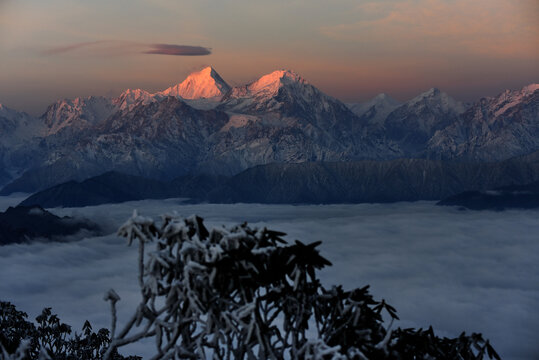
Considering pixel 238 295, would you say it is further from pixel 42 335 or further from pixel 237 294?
pixel 42 335

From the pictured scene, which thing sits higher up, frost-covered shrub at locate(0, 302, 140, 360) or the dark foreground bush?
the dark foreground bush

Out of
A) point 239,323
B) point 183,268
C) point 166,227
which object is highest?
point 166,227

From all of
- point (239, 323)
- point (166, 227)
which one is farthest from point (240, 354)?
point (166, 227)

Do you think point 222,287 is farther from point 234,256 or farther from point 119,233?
point 119,233

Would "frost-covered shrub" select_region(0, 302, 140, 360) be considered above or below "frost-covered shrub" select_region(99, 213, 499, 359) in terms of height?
below

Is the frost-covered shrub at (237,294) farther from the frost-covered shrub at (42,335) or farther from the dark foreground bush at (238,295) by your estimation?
the frost-covered shrub at (42,335)

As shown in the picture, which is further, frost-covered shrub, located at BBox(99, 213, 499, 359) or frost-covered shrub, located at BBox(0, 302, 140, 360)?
frost-covered shrub, located at BBox(0, 302, 140, 360)

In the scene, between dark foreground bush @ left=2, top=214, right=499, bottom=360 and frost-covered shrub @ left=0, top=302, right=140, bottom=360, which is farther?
frost-covered shrub @ left=0, top=302, right=140, bottom=360

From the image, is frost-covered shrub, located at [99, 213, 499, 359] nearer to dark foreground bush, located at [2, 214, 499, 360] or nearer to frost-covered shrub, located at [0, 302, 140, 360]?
dark foreground bush, located at [2, 214, 499, 360]

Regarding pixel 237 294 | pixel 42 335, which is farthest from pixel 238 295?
pixel 42 335

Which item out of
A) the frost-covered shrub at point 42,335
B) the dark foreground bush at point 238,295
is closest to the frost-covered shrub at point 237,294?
the dark foreground bush at point 238,295

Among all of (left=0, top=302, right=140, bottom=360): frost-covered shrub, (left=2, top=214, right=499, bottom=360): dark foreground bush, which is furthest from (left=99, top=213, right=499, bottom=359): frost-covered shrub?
(left=0, top=302, right=140, bottom=360): frost-covered shrub
